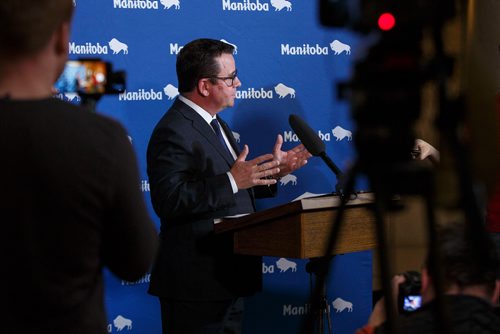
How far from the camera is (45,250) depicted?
1281 millimetres

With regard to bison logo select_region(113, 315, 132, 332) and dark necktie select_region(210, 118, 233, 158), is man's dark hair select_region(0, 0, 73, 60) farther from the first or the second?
bison logo select_region(113, 315, 132, 332)

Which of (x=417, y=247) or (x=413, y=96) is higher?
(x=413, y=96)

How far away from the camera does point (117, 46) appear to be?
375 centimetres

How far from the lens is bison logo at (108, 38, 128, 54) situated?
12.3ft

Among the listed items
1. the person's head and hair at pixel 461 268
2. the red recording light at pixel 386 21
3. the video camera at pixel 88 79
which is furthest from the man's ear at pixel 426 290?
the video camera at pixel 88 79

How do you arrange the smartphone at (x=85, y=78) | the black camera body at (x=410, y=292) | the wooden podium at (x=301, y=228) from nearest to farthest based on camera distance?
the smartphone at (x=85, y=78), the black camera body at (x=410, y=292), the wooden podium at (x=301, y=228)

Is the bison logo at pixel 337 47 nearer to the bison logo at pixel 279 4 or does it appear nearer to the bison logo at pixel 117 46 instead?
the bison logo at pixel 279 4

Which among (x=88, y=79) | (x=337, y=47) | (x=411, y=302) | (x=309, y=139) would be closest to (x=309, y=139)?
(x=309, y=139)

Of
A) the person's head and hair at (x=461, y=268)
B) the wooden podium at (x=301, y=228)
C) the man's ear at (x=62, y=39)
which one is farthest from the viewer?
the wooden podium at (x=301, y=228)

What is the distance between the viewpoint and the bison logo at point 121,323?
3.72m

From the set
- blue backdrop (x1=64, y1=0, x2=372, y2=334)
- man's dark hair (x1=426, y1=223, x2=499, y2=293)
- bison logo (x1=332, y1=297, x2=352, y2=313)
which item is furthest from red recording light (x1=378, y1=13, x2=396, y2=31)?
bison logo (x1=332, y1=297, x2=352, y2=313)

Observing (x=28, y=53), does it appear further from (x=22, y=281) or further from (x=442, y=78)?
(x=442, y=78)

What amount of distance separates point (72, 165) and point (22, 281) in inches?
9.5

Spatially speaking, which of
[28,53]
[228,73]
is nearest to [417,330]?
[28,53]
